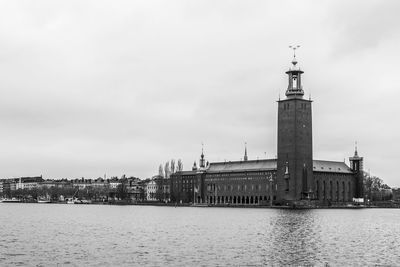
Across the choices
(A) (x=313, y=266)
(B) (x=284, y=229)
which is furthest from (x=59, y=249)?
(B) (x=284, y=229)

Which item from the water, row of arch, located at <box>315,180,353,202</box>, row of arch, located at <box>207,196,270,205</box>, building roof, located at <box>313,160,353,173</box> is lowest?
the water

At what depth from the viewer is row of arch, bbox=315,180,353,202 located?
96.7 m

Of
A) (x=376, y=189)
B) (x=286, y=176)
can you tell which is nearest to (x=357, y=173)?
(x=286, y=176)

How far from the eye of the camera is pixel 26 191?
173m

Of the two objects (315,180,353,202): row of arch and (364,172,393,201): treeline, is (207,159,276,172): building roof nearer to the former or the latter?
(315,180,353,202): row of arch

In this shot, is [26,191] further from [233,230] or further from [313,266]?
[313,266]

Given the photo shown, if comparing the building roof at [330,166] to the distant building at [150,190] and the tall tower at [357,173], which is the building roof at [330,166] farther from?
the distant building at [150,190]

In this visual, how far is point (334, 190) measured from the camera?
3927 inches

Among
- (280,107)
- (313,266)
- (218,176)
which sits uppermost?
(280,107)

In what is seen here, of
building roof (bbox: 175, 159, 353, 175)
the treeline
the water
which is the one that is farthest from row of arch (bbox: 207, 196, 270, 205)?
the water

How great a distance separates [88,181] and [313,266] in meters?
172

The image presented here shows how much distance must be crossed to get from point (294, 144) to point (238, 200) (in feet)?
57.9

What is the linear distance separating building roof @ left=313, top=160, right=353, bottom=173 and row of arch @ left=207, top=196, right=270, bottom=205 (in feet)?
26.3

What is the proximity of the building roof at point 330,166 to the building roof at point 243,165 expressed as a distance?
18.9ft
